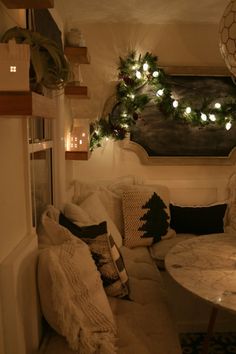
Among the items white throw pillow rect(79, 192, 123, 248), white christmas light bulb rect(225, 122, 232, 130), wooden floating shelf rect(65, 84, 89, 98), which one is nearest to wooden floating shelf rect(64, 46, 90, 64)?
wooden floating shelf rect(65, 84, 89, 98)

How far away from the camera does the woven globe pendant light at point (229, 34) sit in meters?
1.50

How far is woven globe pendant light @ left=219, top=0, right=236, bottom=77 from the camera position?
4.91 feet

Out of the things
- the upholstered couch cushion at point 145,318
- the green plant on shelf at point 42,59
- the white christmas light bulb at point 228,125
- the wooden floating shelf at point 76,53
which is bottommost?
the upholstered couch cushion at point 145,318

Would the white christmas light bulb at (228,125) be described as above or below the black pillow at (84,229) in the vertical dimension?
above

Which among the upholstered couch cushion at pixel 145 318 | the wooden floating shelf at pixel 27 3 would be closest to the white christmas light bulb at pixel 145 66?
the upholstered couch cushion at pixel 145 318

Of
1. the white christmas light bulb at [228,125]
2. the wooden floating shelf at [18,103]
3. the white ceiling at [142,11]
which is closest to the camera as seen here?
the wooden floating shelf at [18,103]

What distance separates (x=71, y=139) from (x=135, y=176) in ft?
2.61

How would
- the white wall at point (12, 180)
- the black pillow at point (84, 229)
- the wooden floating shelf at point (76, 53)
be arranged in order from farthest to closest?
the wooden floating shelf at point (76, 53) < the black pillow at point (84, 229) < the white wall at point (12, 180)

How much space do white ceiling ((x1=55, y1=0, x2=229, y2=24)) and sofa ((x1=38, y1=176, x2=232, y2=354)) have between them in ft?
5.00

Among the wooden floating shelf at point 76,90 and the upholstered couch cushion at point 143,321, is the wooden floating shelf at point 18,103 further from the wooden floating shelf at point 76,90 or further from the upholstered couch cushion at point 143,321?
the wooden floating shelf at point 76,90

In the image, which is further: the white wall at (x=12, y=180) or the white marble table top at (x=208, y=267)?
the white marble table top at (x=208, y=267)

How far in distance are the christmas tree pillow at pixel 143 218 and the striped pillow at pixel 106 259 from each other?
792mm

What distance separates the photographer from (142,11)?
2.78m

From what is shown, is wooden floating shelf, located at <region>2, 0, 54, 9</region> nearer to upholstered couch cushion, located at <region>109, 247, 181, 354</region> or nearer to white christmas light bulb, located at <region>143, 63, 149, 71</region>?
upholstered couch cushion, located at <region>109, 247, 181, 354</region>
